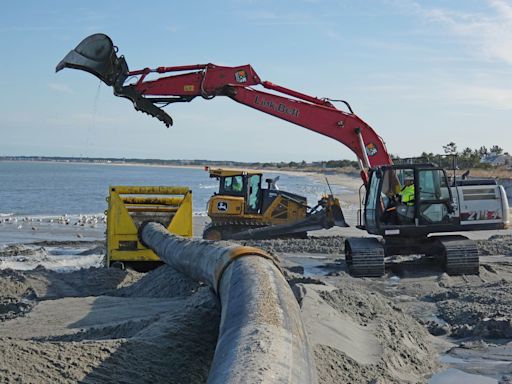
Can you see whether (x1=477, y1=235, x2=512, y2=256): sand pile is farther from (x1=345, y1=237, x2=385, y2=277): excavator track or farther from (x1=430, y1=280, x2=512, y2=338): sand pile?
(x1=430, y1=280, x2=512, y2=338): sand pile

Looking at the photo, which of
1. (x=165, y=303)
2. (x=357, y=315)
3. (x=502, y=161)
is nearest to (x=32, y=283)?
(x=165, y=303)

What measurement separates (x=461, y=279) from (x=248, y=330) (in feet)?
29.6

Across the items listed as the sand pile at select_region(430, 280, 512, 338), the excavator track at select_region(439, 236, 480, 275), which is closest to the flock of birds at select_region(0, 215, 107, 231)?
the excavator track at select_region(439, 236, 480, 275)

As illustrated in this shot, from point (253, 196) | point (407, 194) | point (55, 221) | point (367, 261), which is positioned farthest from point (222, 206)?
point (55, 221)

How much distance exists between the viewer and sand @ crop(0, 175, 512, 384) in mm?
4734

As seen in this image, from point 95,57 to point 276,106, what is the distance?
11.9ft

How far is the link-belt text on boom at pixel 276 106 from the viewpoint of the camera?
14.8 m

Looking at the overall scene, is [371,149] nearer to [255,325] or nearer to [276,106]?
[276,106]

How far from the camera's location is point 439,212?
13094 mm

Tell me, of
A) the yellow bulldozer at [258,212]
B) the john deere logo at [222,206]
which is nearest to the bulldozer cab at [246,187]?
the yellow bulldozer at [258,212]

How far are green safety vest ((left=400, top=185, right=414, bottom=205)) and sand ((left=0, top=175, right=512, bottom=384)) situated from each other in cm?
127

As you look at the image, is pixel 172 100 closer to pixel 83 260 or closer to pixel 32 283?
pixel 83 260

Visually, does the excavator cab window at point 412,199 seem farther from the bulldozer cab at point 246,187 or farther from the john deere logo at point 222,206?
the bulldozer cab at point 246,187

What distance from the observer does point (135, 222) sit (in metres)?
11.8
